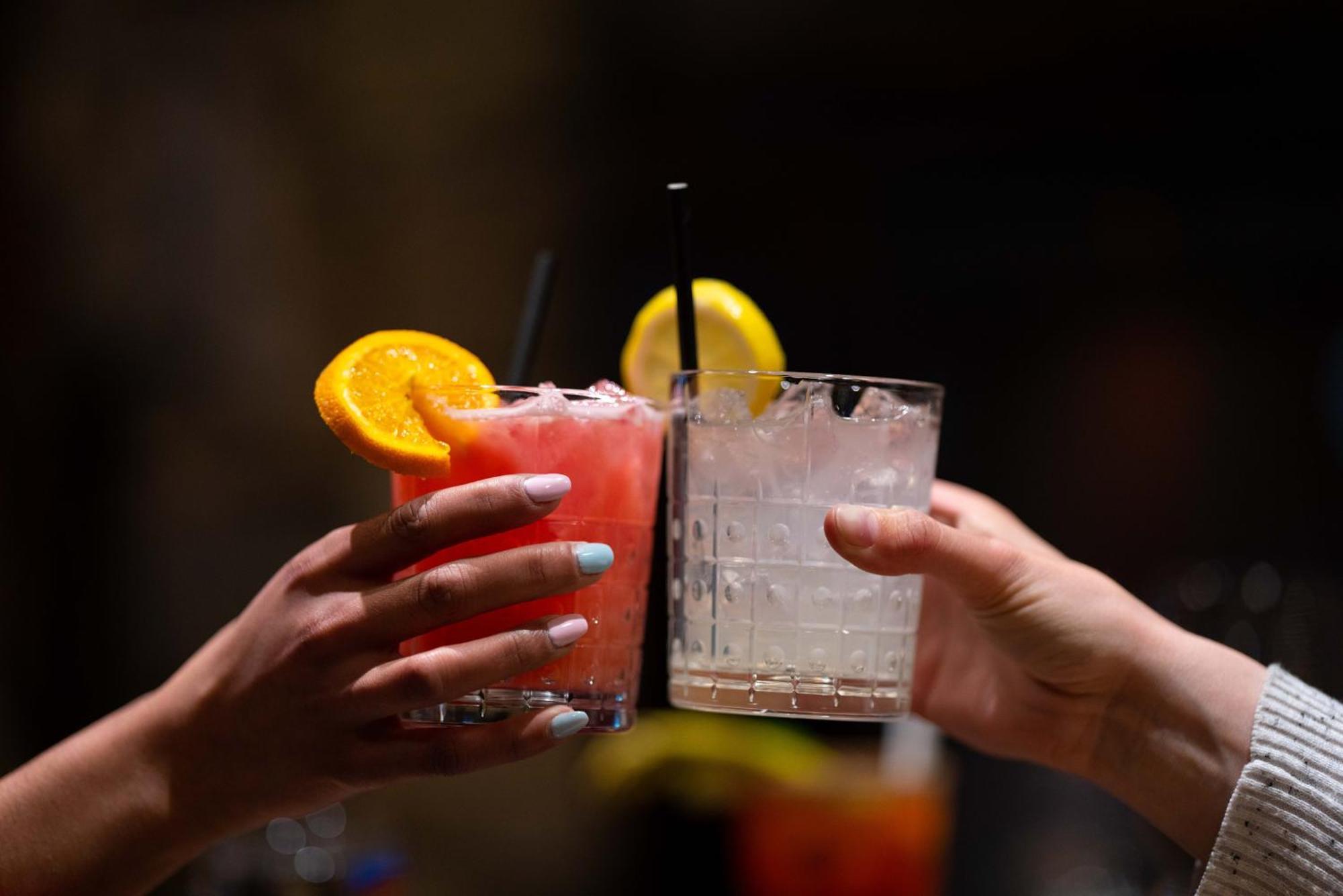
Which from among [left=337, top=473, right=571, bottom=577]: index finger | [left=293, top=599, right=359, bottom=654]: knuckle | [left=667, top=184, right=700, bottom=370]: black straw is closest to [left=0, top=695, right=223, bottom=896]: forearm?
[left=293, top=599, right=359, bottom=654]: knuckle

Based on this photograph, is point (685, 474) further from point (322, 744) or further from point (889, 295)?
point (889, 295)

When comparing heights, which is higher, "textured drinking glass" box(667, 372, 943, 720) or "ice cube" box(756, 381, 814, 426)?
"ice cube" box(756, 381, 814, 426)

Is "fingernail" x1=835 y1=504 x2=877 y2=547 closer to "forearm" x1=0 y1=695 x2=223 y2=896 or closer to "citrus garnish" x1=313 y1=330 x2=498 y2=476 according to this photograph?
"citrus garnish" x1=313 y1=330 x2=498 y2=476

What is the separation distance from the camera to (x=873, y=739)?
10.2 ft

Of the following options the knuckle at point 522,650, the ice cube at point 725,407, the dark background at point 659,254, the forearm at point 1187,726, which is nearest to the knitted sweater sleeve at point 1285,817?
the forearm at point 1187,726

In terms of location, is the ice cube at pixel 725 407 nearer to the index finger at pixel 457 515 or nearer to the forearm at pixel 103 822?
the index finger at pixel 457 515

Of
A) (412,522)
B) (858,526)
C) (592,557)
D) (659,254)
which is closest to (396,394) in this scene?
(412,522)

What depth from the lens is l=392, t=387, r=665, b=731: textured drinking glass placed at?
3.78 ft

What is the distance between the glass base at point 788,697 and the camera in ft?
3.94

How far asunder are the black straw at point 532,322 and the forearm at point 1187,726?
0.75m

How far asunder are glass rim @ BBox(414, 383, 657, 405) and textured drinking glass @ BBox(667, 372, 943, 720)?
91mm

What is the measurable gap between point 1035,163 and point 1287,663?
4.58 feet

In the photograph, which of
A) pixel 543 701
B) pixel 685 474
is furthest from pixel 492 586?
pixel 685 474

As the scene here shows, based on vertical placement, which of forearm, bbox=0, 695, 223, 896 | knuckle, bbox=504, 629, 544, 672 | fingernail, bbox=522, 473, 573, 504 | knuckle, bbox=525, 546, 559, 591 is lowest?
forearm, bbox=0, 695, 223, 896
